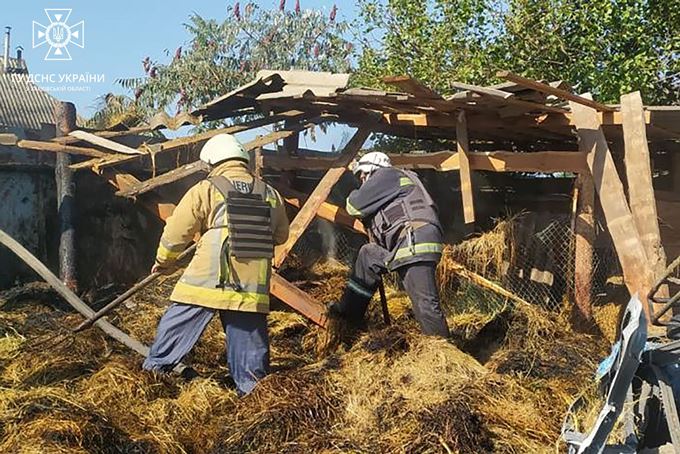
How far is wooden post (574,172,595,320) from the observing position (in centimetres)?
668

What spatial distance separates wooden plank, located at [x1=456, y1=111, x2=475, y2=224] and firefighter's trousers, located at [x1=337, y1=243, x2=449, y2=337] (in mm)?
974

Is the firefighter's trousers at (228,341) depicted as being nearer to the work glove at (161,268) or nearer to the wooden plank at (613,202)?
the work glove at (161,268)

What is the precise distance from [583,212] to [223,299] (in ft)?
11.5

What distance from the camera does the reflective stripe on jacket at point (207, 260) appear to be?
492 centimetres

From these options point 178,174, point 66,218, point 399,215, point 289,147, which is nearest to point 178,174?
point 178,174

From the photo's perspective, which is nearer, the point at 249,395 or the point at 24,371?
the point at 249,395

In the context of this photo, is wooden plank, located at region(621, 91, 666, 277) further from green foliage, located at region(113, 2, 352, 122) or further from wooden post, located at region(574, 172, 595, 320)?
green foliage, located at region(113, 2, 352, 122)

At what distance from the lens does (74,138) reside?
7.35 metres

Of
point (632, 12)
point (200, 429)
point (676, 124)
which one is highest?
point (632, 12)

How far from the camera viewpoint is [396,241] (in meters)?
5.80

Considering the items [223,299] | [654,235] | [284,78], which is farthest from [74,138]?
[654,235]

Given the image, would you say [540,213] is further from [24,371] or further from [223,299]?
[24,371]

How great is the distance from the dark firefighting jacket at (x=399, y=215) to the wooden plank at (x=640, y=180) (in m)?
1.69

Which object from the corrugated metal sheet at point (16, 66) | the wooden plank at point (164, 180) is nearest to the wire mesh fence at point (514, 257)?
the wooden plank at point (164, 180)
